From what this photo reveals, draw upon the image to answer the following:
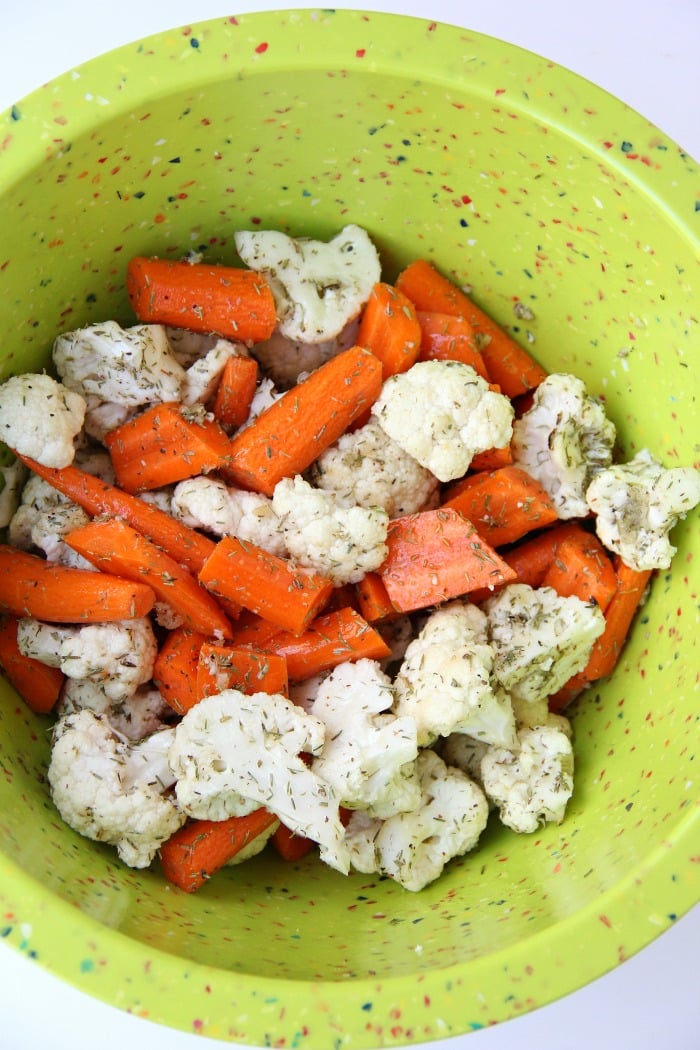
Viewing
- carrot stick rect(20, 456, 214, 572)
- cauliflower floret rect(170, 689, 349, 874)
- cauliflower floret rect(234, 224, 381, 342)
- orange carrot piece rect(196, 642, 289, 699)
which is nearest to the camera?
cauliflower floret rect(170, 689, 349, 874)

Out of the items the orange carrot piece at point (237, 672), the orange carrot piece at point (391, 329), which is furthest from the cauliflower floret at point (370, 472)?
the orange carrot piece at point (237, 672)

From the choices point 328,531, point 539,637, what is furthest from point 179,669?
point 539,637

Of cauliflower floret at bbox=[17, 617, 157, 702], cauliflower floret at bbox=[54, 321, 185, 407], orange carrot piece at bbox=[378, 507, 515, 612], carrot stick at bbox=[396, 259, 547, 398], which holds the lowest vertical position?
cauliflower floret at bbox=[17, 617, 157, 702]

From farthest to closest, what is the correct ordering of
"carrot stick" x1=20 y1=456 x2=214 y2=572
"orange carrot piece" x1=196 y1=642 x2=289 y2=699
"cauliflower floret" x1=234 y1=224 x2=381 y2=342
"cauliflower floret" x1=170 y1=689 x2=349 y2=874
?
"cauliflower floret" x1=234 y1=224 x2=381 y2=342
"carrot stick" x1=20 y1=456 x2=214 y2=572
"orange carrot piece" x1=196 y1=642 x2=289 y2=699
"cauliflower floret" x1=170 y1=689 x2=349 y2=874

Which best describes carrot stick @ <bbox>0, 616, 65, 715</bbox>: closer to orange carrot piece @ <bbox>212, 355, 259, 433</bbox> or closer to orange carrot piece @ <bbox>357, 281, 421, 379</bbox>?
orange carrot piece @ <bbox>212, 355, 259, 433</bbox>

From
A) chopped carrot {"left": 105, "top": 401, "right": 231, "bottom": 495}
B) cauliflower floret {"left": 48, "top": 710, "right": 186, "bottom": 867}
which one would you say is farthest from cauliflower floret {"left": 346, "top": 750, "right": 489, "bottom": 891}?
chopped carrot {"left": 105, "top": 401, "right": 231, "bottom": 495}

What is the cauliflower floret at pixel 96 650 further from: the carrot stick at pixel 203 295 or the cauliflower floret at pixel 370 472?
the carrot stick at pixel 203 295

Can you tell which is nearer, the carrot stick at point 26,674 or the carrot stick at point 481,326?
the carrot stick at point 26,674
